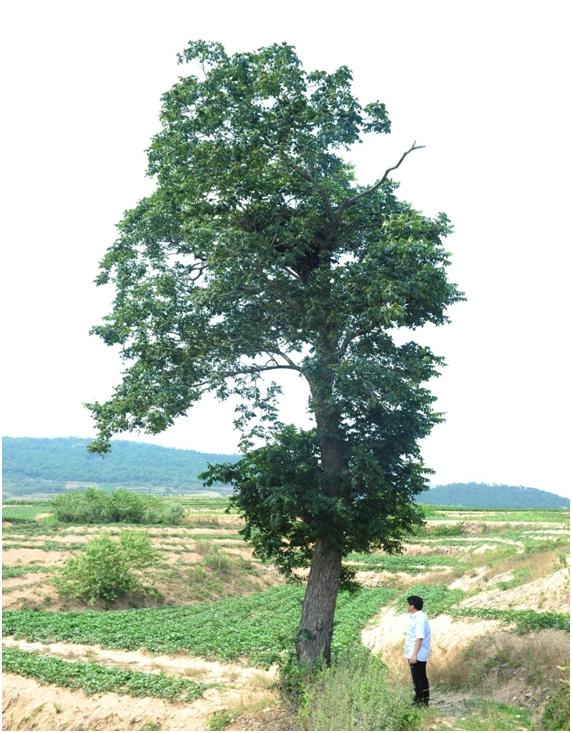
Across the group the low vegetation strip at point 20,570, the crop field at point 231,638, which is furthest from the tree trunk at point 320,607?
the low vegetation strip at point 20,570

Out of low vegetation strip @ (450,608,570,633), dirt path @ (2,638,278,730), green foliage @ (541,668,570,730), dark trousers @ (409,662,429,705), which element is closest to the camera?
green foliage @ (541,668,570,730)

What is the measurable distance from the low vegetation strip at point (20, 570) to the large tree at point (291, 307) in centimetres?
1955

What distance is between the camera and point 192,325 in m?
15.9

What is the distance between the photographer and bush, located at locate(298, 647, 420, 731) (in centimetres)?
1168

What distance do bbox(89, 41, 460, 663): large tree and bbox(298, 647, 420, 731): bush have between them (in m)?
1.87

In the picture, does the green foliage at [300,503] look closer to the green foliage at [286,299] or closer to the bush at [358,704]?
the green foliage at [286,299]

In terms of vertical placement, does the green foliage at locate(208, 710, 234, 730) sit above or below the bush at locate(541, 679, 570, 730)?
below

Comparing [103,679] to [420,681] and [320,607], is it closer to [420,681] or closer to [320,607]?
[320,607]

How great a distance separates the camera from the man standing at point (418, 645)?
507 inches

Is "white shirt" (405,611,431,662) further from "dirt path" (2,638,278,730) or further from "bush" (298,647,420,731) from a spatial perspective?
"dirt path" (2,638,278,730)

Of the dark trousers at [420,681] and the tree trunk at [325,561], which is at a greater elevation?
the tree trunk at [325,561]

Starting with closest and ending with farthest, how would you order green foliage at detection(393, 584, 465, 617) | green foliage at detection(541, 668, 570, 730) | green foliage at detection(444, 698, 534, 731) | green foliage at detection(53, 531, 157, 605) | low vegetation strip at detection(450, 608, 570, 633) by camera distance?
green foliage at detection(541, 668, 570, 730)
green foliage at detection(444, 698, 534, 731)
low vegetation strip at detection(450, 608, 570, 633)
green foliage at detection(393, 584, 465, 617)
green foliage at detection(53, 531, 157, 605)

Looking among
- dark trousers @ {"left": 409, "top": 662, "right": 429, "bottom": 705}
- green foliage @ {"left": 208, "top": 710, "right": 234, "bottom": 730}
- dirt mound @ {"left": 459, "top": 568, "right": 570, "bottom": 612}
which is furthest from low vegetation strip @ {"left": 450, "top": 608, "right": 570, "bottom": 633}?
green foliage @ {"left": 208, "top": 710, "right": 234, "bottom": 730}

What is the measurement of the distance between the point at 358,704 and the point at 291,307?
8.09 m
